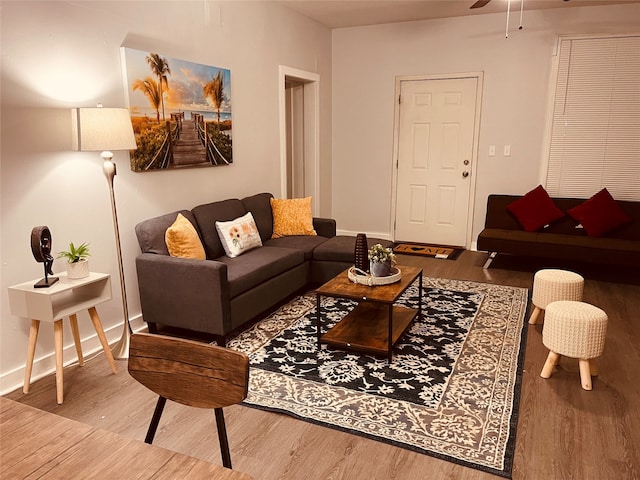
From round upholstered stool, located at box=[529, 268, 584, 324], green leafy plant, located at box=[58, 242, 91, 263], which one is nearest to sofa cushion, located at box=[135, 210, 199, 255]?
green leafy plant, located at box=[58, 242, 91, 263]

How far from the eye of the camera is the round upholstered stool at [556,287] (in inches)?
139

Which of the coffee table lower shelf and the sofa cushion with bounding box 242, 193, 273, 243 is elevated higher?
the sofa cushion with bounding box 242, 193, 273, 243

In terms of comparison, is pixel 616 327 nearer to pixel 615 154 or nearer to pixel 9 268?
pixel 615 154

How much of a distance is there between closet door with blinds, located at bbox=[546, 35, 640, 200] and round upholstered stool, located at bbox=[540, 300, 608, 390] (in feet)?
10.4

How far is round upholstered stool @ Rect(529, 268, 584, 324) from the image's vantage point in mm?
3521

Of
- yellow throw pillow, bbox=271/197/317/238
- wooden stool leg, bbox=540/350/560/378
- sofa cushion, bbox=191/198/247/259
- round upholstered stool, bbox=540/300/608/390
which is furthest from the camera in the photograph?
yellow throw pillow, bbox=271/197/317/238

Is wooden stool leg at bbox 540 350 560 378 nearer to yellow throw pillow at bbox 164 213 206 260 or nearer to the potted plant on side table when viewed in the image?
yellow throw pillow at bbox 164 213 206 260

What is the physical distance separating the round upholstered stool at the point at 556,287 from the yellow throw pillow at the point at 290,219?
7.03 feet

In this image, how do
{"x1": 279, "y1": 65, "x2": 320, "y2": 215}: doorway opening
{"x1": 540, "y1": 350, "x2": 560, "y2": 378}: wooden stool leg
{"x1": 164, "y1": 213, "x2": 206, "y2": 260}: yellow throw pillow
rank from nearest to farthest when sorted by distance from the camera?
{"x1": 540, "y1": 350, "x2": 560, "y2": 378}: wooden stool leg → {"x1": 164, "y1": 213, "x2": 206, "y2": 260}: yellow throw pillow → {"x1": 279, "y1": 65, "x2": 320, "y2": 215}: doorway opening

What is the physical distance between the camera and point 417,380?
289cm

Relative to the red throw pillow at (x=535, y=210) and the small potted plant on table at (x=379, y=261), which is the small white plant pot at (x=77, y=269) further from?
the red throw pillow at (x=535, y=210)

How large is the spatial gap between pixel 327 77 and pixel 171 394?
224 inches

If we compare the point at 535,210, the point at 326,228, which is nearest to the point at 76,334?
the point at 326,228

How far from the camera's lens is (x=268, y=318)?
386cm
